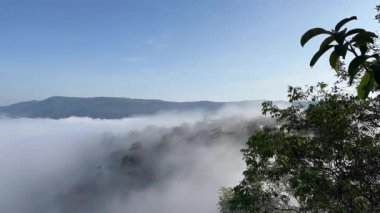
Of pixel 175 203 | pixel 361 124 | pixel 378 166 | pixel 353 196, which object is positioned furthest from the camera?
pixel 175 203

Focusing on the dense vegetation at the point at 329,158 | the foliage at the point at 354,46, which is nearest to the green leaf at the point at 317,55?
the foliage at the point at 354,46

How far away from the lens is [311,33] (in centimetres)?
307

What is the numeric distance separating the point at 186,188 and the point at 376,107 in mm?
183157

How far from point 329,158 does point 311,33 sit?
12399 millimetres

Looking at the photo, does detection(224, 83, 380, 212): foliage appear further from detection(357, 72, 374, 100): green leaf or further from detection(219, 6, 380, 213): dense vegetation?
detection(357, 72, 374, 100): green leaf

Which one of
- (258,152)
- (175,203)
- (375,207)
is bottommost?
(175,203)

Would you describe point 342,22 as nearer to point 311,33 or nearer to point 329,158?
point 311,33

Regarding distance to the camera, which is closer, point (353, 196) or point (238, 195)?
point (353, 196)

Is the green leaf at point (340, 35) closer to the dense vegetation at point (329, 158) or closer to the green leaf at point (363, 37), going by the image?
the green leaf at point (363, 37)

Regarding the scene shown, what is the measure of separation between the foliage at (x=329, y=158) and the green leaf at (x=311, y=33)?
33.9 ft

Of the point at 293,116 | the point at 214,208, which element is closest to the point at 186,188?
the point at 214,208

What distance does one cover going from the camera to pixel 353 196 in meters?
12.9

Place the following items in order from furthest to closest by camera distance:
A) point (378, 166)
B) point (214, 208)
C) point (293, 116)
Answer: point (214, 208) → point (293, 116) → point (378, 166)

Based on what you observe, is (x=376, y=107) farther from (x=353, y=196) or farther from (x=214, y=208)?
(x=214, y=208)
